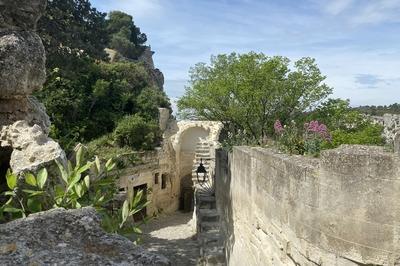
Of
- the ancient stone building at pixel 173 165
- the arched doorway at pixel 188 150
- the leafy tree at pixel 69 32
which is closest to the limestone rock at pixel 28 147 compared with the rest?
the leafy tree at pixel 69 32

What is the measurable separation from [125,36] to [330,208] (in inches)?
1943

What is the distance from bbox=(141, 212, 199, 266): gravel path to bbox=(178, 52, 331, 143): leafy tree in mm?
5242

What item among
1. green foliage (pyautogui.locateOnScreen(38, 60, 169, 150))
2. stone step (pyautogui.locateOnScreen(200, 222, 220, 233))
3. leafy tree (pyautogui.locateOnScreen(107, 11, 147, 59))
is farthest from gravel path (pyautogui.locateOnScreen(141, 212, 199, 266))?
leafy tree (pyautogui.locateOnScreen(107, 11, 147, 59))

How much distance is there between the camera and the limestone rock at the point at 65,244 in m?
1.95

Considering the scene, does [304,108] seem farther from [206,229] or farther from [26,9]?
[26,9]

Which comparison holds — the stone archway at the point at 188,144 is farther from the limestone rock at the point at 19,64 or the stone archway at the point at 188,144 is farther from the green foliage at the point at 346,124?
the limestone rock at the point at 19,64

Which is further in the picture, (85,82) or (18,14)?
(85,82)

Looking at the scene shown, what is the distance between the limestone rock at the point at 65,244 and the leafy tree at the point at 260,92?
18.2m

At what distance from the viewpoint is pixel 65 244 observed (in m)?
2.10

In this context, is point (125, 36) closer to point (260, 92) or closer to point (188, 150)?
point (188, 150)

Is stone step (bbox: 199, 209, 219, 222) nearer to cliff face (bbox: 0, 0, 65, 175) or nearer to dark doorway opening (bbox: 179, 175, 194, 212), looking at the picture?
cliff face (bbox: 0, 0, 65, 175)

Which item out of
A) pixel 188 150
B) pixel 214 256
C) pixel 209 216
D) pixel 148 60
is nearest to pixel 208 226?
pixel 209 216

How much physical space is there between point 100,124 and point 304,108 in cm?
1060

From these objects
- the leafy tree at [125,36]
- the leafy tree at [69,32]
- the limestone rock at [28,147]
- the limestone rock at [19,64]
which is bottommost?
the limestone rock at [28,147]
